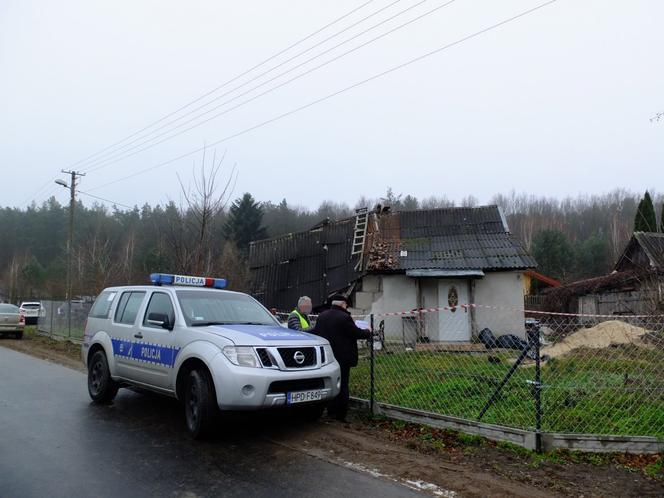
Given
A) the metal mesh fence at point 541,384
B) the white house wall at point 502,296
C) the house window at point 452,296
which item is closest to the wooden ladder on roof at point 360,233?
the house window at point 452,296

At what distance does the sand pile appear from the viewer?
1011 centimetres

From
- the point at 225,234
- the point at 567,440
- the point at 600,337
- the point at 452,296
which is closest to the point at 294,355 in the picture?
the point at 567,440

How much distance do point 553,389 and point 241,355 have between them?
443 centimetres

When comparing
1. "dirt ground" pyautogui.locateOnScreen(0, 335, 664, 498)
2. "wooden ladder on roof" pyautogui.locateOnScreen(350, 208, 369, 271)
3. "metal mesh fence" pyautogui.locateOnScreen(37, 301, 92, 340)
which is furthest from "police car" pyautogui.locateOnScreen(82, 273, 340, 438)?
"metal mesh fence" pyautogui.locateOnScreen(37, 301, 92, 340)

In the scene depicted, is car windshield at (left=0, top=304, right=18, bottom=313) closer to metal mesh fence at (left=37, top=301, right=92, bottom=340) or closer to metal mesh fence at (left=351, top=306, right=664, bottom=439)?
metal mesh fence at (left=37, top=301, right=92, bottom=340)

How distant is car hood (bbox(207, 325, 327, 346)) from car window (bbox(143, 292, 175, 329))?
772 millimetres

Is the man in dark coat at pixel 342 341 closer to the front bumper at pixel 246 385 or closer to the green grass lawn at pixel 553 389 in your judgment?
the green grass lawn at pixel 553 389

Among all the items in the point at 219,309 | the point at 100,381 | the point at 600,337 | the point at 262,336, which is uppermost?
the point at 219,309

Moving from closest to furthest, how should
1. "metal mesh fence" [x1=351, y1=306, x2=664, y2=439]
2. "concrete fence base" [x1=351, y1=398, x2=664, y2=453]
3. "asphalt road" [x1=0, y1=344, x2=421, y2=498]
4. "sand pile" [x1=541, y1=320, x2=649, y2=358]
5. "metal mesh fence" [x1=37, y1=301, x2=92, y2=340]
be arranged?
"asphalt road" [x1=0, y1=344, x2=421, y2=498] → "concrete fence base" [x1=351, y1=398, x2=664, y2=453] → "metal mesh fence" [x1=351, y1=306, x2=664, y2=439] → "sand pile" [x1=541, y1=320, x2=649, y2=358] → "metal mesh fence" [x1=37, y1=301, x2=92, y2=340]

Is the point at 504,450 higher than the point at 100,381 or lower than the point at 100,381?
lower

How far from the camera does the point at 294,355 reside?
6.12m

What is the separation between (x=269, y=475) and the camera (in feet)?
15.9

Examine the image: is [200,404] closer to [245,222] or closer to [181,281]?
[181,281]

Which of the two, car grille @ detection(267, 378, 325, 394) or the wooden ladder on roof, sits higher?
the wooden ladder on roof
